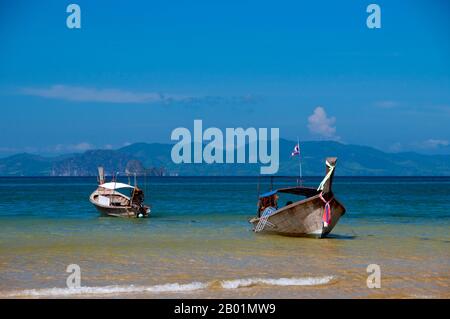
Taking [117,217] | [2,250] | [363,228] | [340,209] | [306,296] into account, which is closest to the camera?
[306,296]

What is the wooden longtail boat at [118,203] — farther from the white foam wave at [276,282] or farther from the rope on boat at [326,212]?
the white foam wave at [276,282]

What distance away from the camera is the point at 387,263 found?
2072 cm

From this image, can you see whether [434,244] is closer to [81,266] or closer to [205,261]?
[205,261]

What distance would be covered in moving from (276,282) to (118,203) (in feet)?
94.3

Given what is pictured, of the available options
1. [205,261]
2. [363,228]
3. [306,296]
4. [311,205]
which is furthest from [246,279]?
[363,228]

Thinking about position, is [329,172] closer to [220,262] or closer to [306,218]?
[306,218]

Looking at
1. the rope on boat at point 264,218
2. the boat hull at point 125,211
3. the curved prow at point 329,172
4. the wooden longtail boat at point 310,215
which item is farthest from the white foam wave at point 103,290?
the boat hull at point 125,211

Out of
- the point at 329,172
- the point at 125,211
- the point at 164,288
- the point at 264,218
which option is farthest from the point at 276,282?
the point at 125,211

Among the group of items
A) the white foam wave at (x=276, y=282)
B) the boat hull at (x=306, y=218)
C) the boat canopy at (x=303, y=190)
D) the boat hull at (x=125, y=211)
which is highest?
the boat canopy at (x=303, y=190)

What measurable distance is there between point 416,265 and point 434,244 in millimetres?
6599

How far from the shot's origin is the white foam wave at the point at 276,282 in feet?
54.5

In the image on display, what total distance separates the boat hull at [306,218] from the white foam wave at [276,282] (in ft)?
31.3
